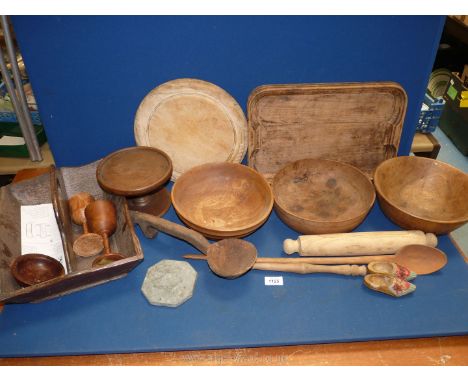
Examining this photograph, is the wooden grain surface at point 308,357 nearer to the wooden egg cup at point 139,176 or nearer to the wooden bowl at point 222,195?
the wooden bowl at point 222,195

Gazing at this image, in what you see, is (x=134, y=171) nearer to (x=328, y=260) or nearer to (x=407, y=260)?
(x=328, y=260)

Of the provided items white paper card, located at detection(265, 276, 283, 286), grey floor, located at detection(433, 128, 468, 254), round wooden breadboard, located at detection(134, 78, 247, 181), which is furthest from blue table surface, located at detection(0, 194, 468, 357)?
grey floor, located at detection(433, 128, 468, 254)

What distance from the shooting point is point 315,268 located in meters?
1.25

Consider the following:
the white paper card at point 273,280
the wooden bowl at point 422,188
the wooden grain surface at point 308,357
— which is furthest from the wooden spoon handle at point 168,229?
the wooden bowl at point 422,188

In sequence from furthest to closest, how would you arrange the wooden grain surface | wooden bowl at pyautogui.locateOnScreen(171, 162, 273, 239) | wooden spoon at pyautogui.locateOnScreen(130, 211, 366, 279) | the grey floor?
the grey floor, wooden bowl at pyautogui.locateOnScreen(171, 162, 273, 239), wooden spoon at pyautogui.locateOnScreen(130, 211, 366, 279), the wooden grain surface

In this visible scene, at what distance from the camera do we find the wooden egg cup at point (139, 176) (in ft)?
4.24

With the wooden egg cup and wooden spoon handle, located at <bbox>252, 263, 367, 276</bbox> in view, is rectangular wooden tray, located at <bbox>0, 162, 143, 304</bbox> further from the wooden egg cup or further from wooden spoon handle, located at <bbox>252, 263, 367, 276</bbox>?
wooden spoon handle, located at <bbox>252, 263, 367, 276</bbox>

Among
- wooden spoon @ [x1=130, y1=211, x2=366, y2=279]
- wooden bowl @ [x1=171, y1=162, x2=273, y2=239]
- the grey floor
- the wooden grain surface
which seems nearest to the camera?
the wooden grain surface

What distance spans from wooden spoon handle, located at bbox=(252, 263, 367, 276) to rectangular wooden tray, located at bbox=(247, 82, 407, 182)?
0.40 metres

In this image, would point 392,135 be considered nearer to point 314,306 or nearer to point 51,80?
point 314,306

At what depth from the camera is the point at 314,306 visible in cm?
119

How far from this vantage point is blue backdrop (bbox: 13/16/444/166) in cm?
127

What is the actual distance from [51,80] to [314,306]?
1.12 m
